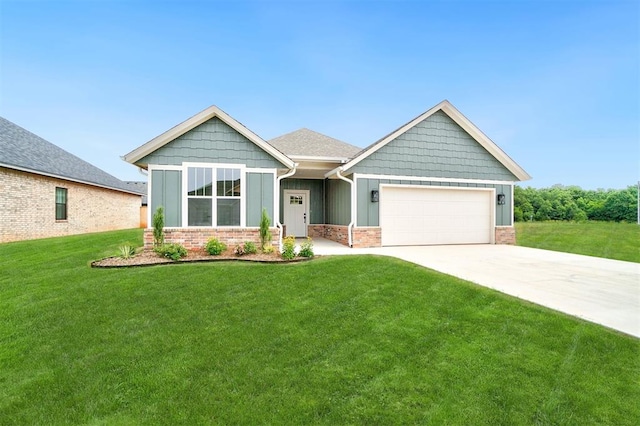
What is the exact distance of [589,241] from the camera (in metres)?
12.9

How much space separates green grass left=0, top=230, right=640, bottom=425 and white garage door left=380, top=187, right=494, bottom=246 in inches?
241

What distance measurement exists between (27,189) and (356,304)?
53.5ft

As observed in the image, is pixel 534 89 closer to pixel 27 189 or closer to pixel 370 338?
pixel 370 338

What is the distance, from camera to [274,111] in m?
24.9

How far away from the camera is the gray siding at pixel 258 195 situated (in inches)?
384

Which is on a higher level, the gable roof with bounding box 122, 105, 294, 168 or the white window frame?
the gable roof with bounding box 122, 105, 294, 168

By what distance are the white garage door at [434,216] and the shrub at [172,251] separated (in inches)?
270

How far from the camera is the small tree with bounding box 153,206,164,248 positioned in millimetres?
8633

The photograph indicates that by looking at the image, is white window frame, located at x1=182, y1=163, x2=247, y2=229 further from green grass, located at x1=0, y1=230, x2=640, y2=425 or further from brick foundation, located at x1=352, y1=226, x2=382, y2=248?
brick foundation, located at x1=352, y1=226, x2=382, y2=248

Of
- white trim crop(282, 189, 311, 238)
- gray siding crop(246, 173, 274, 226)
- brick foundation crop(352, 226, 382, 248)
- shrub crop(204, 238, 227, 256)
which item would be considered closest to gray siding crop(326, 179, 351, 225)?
brick foundation crop(352, 226, 382, 248)

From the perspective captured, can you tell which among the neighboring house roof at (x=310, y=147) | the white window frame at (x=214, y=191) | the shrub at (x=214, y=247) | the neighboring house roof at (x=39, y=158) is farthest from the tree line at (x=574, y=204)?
the neighboring house roof at (x=39, y=158)

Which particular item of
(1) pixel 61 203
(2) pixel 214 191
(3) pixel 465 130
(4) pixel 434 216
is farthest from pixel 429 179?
(1) pixel 61 203

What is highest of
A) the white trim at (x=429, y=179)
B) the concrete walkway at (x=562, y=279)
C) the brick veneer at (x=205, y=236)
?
the white trim at (x=429, y=179)

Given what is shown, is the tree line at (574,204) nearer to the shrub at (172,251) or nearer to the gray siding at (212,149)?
the gray siding at (212,149)
